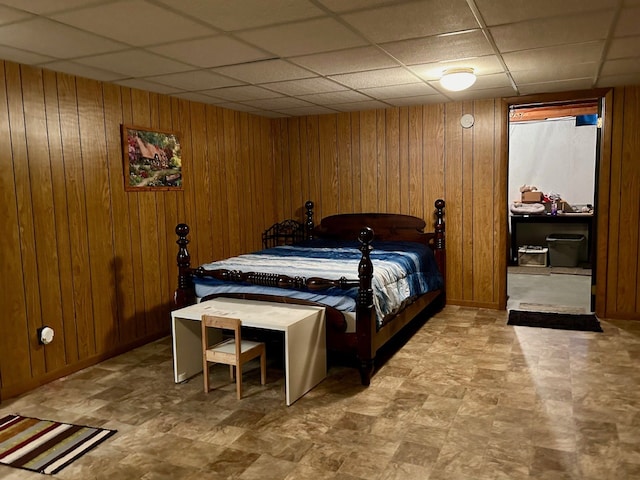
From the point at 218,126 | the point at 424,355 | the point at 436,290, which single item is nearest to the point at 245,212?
the point at 218,126

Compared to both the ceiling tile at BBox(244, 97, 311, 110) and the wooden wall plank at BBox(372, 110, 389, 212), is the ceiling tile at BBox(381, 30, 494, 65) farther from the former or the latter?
the wooden wall plank at BBox(372, 110, 389, 212)

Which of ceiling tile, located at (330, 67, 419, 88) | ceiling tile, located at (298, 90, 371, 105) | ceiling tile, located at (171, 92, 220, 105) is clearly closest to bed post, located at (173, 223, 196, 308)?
ceiling tile, located at (171, 92, 220, 105)

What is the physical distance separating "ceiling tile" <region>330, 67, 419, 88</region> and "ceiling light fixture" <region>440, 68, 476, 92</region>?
291 mm

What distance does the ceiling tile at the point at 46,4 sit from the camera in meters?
2.36

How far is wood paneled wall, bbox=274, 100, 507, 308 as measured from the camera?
216 inches

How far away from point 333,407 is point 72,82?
3.08m

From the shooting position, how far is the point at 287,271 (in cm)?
407

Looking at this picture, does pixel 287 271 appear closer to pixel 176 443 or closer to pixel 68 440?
pixel 176 443

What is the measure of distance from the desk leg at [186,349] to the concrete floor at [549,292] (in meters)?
3.53

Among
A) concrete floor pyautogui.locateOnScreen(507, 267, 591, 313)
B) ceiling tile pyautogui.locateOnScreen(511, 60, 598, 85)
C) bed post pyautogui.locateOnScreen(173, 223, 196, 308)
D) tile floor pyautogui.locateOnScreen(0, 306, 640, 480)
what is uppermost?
ceiling tile pyautogui.locateOnScreen(511, 60, 598, 85)

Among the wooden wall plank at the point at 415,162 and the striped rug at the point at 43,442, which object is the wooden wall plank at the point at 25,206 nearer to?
the striped rug at the point at 43,442

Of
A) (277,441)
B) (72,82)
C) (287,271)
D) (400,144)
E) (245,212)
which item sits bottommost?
A: (277,441)

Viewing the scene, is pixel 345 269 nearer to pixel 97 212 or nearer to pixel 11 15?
pixel 97 212

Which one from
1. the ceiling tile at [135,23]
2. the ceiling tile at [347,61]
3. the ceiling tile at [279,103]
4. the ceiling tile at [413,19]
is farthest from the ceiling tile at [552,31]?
the ceiling tile at [279,103]
